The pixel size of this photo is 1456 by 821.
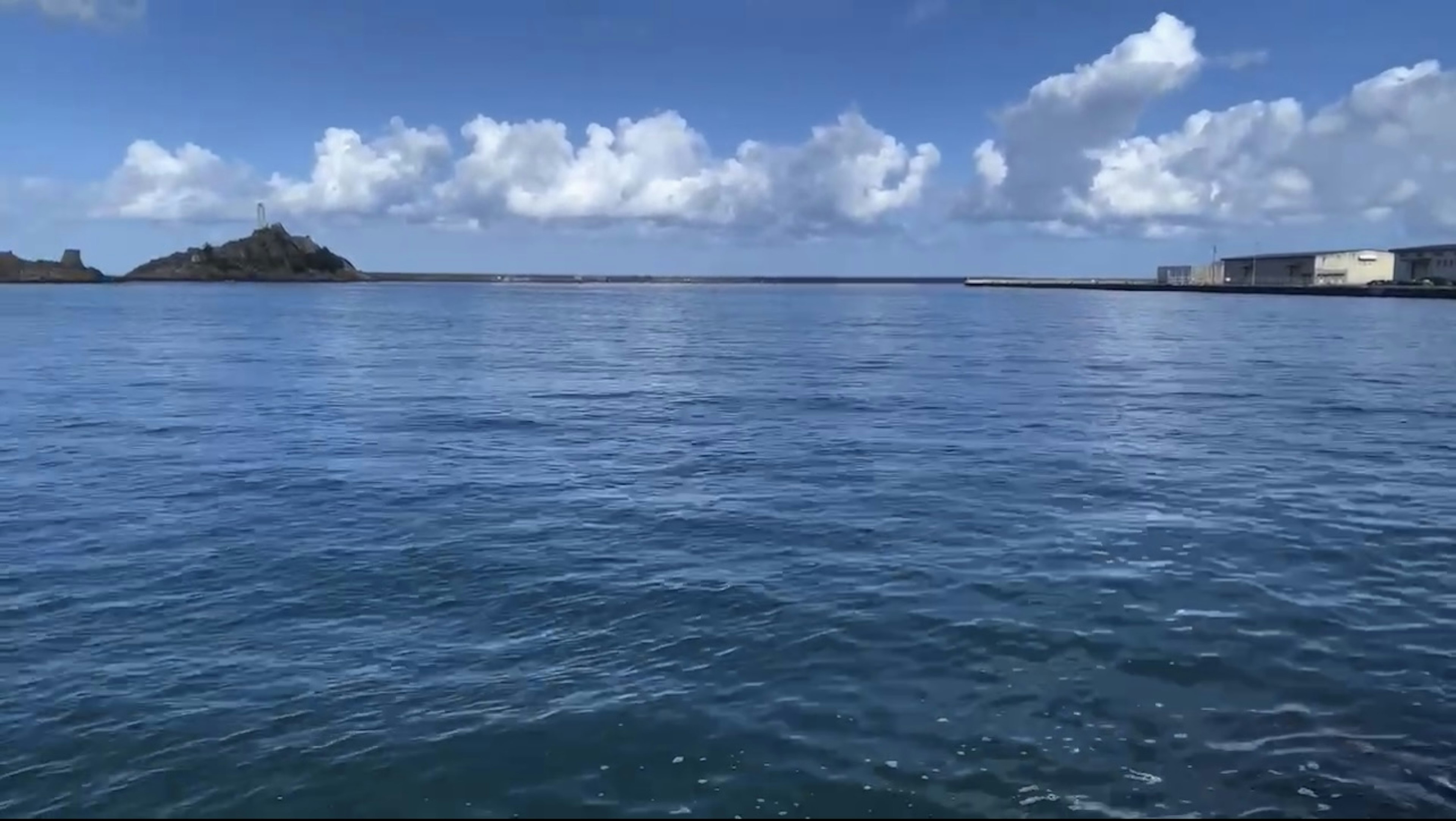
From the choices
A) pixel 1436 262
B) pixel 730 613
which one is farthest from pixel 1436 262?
pixel 730 613

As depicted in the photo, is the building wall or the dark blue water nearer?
the dark blue water

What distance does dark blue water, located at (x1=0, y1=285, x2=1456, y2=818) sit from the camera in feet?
36.9

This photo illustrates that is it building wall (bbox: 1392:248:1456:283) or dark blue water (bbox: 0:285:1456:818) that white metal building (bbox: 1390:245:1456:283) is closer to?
building wall (bbox: 1392:248:1456:283)

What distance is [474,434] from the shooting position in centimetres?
3497

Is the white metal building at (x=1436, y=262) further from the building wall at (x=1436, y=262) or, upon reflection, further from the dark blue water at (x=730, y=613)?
the dark blue water at (x=730, y=613)

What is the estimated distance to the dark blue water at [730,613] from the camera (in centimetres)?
1123

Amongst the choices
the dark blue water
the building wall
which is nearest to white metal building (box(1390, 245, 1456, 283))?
the building wall

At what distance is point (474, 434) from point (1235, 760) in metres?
27.8

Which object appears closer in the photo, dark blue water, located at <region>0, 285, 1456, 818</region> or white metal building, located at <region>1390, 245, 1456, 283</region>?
dark blue water, located at <region>0, 285, 1456, 818</region>

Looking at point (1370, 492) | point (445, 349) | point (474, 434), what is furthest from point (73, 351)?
point (1370, 492)

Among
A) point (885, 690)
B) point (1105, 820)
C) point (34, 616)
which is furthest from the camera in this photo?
point (34, 616)

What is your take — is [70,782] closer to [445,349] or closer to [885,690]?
[885,690]

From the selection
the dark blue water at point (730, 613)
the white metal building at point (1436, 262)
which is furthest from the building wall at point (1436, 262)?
the dark blue water at point (730, 613)

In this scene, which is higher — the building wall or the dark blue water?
the building wall
